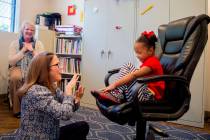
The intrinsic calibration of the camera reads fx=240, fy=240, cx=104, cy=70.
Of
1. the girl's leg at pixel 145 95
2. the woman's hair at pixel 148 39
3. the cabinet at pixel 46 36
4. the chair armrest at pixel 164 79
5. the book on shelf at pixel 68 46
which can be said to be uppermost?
the cabinet at pixel 46 36

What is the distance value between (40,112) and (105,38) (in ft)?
7.80

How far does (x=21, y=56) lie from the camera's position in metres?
3.15

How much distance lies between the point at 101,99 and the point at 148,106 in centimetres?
32

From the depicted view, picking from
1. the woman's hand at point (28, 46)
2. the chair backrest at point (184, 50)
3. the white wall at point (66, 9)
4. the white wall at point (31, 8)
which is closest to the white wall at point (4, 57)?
the white wall at point (31, 8)

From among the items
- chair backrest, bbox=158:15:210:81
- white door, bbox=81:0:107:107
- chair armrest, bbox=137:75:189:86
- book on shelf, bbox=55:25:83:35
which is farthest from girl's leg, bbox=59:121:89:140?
book on shelf, bbox=55:25:83:35

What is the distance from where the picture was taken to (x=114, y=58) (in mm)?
3447

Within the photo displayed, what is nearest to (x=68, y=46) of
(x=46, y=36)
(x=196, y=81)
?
(x=46, y=36)

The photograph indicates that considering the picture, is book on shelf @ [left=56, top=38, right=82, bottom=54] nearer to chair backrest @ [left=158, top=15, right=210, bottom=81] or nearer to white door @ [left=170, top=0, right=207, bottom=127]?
white door @ [left=170, top=0, right=207, bottom=127]

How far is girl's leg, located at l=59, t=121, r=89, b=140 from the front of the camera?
1.53 metres

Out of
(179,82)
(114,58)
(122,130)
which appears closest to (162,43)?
(179,82)

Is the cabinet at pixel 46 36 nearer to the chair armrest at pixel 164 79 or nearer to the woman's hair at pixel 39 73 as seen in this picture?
the woman's hair at pixel 39 73

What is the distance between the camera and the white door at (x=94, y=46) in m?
3.58

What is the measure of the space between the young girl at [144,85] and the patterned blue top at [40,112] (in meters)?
0.33

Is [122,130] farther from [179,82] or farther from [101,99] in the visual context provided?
[179,82]
